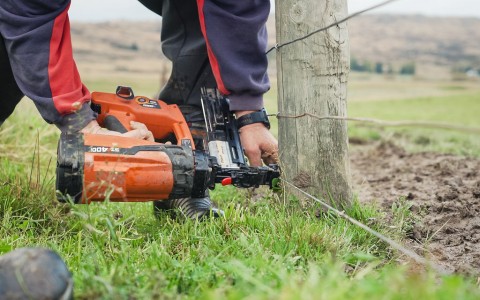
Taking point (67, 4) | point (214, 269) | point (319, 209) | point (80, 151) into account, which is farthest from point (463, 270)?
point (67, 4)

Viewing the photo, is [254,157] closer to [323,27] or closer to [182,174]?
[182,174]

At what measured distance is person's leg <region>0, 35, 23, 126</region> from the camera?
9.69 ft

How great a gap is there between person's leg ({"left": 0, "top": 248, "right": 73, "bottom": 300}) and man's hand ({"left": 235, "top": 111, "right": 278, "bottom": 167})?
1.52 meters

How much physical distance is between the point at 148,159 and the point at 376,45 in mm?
47230

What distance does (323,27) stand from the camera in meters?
2.75

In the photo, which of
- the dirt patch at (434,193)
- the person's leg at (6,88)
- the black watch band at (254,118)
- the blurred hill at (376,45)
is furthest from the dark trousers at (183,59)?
the blurred hill at (376,45)

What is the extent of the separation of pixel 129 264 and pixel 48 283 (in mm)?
472

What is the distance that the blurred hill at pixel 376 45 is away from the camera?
32.6m

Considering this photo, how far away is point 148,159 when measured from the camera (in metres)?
2.48

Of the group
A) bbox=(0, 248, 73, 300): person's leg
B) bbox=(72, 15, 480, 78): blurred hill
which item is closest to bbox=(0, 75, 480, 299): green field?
bbox=(0, 248, 73, 300): person's leg

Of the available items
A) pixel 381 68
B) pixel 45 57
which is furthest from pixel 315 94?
pixel 381 68

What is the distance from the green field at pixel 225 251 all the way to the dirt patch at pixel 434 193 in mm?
197

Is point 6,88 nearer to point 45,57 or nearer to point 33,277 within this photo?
point 45,57

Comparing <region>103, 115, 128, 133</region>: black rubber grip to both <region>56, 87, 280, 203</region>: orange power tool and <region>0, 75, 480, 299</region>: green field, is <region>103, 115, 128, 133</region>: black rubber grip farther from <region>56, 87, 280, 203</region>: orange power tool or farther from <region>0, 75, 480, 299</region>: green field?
<region>0, 75, 480, 299</region>: green field
